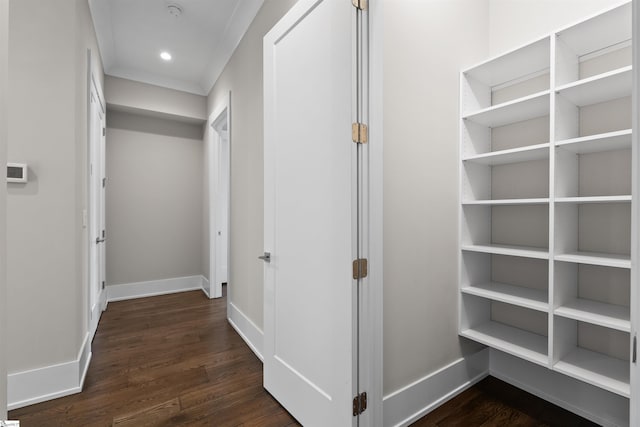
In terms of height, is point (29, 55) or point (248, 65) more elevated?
point (248, 65)

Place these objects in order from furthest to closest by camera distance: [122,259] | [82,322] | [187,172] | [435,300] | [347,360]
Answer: [187,172]
[122,259]
[82,322]
[435,300]
[347,360]

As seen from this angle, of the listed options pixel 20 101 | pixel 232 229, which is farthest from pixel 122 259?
pixel 20 101

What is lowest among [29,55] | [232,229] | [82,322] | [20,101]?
[82,322]

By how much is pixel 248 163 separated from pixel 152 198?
7.38ft

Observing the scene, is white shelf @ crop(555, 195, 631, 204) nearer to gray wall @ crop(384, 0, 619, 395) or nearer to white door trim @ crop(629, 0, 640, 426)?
gray wall @ crop(384, 0, 619, 395)

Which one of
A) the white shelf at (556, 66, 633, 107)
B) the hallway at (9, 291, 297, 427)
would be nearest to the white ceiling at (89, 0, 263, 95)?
the white shelf at (556, 66, 633, 107)

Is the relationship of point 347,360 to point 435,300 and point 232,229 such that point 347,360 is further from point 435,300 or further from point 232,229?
point 232,229

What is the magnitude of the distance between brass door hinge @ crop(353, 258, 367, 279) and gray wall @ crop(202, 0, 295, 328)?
4.03ft

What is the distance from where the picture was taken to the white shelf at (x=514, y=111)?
5.39 feet

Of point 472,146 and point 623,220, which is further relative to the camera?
point 472,146

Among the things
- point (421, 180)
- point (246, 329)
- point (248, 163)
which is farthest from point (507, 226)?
point (246, 329)

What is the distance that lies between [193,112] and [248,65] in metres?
1.80

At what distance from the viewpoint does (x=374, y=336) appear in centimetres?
142

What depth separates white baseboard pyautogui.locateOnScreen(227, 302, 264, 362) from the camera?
2.46 m
